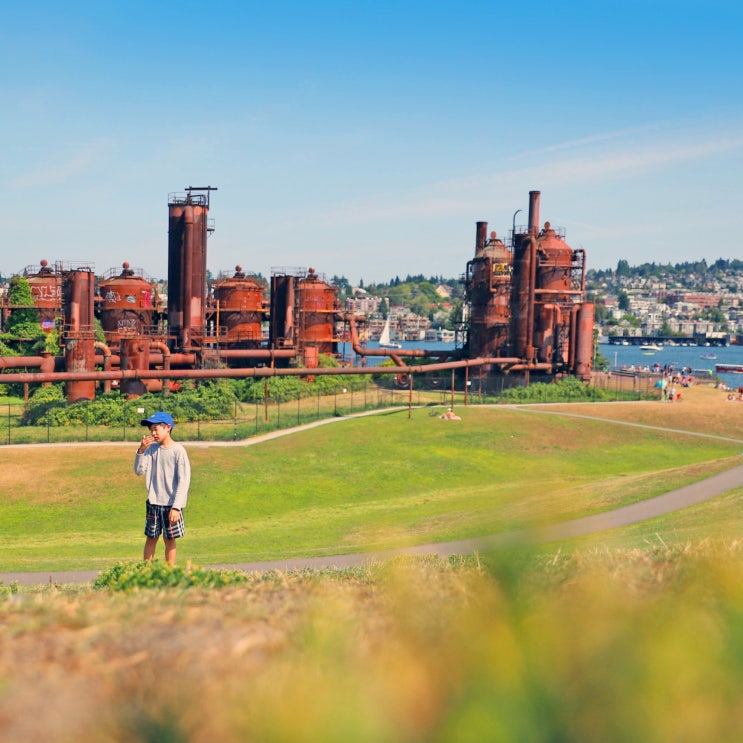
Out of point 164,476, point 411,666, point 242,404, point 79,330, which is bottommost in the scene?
point 242,404

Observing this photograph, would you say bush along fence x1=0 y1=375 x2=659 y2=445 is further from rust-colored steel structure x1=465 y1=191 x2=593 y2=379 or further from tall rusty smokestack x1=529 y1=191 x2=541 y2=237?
tall rusty smokestack x1=529 y1=191 x2=541 y2=237

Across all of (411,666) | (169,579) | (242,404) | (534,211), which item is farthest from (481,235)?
(411,666)

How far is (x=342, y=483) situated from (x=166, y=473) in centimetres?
2407

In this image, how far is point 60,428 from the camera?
44906 millimetres

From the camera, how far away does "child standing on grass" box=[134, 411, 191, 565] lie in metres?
12.5

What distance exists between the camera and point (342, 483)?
3628cm

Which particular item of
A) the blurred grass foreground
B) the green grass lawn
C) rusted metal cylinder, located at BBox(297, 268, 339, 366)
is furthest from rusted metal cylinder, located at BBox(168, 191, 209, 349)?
the blurred grass foreground

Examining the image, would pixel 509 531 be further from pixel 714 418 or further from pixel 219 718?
pixel 714 418

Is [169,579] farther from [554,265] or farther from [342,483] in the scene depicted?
[554,265]

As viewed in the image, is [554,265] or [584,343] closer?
[584,343]

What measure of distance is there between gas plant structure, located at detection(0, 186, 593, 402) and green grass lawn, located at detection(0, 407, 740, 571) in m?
15.3

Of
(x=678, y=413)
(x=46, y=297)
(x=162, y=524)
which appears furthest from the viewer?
(x=46, y=297)

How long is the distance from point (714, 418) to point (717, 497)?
28.0 m

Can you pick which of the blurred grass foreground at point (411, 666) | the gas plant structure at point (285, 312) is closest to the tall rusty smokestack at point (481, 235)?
the gas plant structure at point (285, 312)
